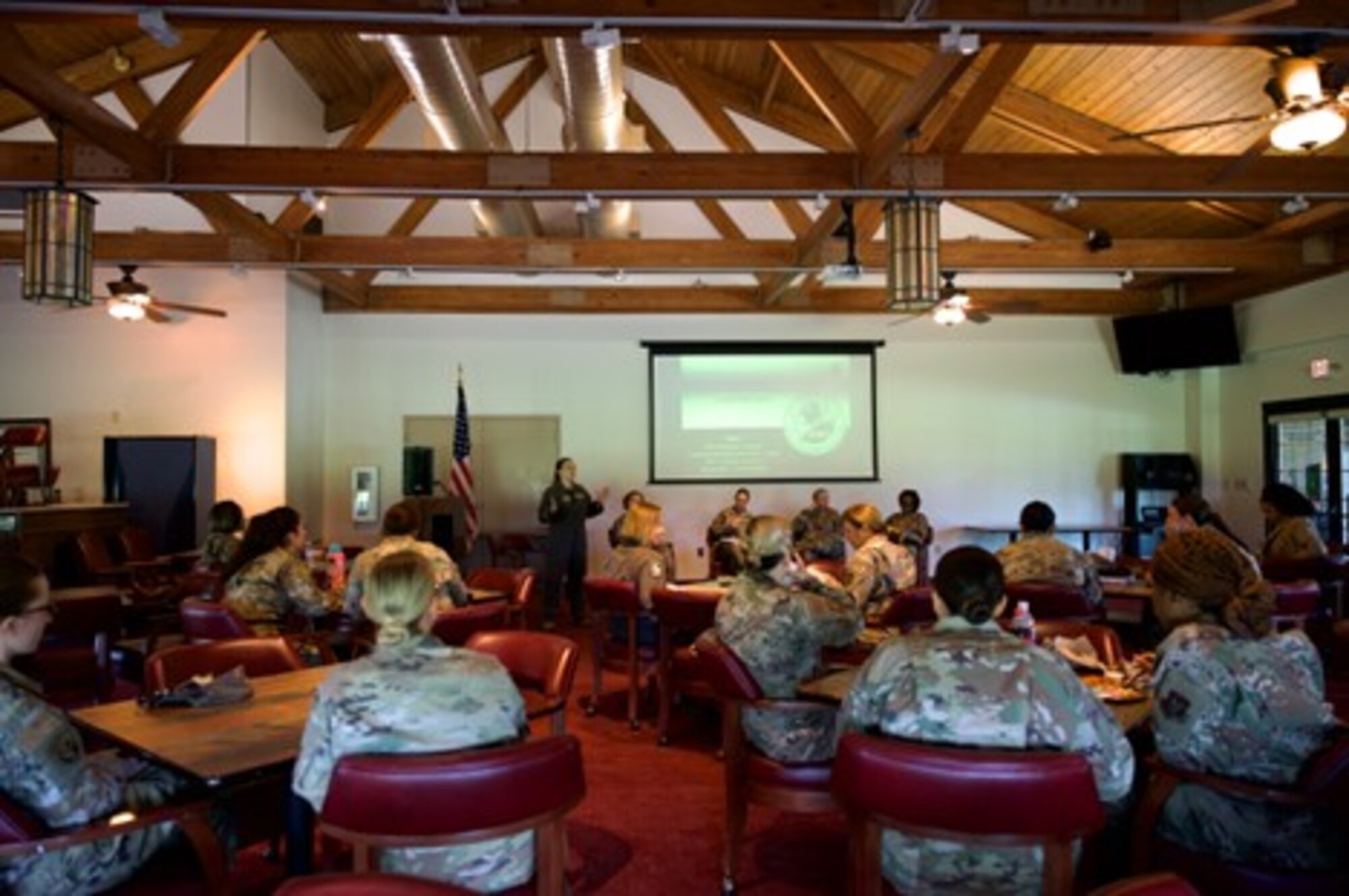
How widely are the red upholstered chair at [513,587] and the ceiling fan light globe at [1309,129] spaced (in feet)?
15.1

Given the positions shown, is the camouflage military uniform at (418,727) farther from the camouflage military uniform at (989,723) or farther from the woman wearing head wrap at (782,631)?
the woman wearing head wrap at (782,631)

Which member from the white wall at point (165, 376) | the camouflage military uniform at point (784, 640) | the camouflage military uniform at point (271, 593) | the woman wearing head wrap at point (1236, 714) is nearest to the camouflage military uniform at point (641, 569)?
the camouflage military uniform at point (271, 593)

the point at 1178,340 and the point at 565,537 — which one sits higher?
the point at 1178,340

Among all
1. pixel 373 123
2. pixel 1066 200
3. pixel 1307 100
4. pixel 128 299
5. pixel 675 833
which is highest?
pixel 373 123

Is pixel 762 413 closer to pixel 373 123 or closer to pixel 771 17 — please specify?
pixel 373 123

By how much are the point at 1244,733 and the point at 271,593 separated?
435 centimetres

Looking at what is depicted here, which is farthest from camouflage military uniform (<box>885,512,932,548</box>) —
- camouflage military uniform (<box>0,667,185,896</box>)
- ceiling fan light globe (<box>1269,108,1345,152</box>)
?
camouflage military uniform (<box>0,667,185,896</box>)

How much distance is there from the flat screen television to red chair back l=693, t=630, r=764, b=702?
9.05 meters

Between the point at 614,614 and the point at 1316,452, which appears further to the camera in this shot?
the point at 1316,452

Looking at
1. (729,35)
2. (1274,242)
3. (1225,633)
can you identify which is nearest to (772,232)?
(1274,242)

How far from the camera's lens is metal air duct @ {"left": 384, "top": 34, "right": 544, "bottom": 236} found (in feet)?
16.3

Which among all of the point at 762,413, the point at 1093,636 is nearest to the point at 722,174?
the point at 1093,636

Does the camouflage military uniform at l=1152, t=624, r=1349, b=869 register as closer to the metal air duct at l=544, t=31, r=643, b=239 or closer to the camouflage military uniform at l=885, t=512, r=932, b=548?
the metal air duct at l=544, t=31, r=643, b=239

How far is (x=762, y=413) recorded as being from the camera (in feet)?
34.6
